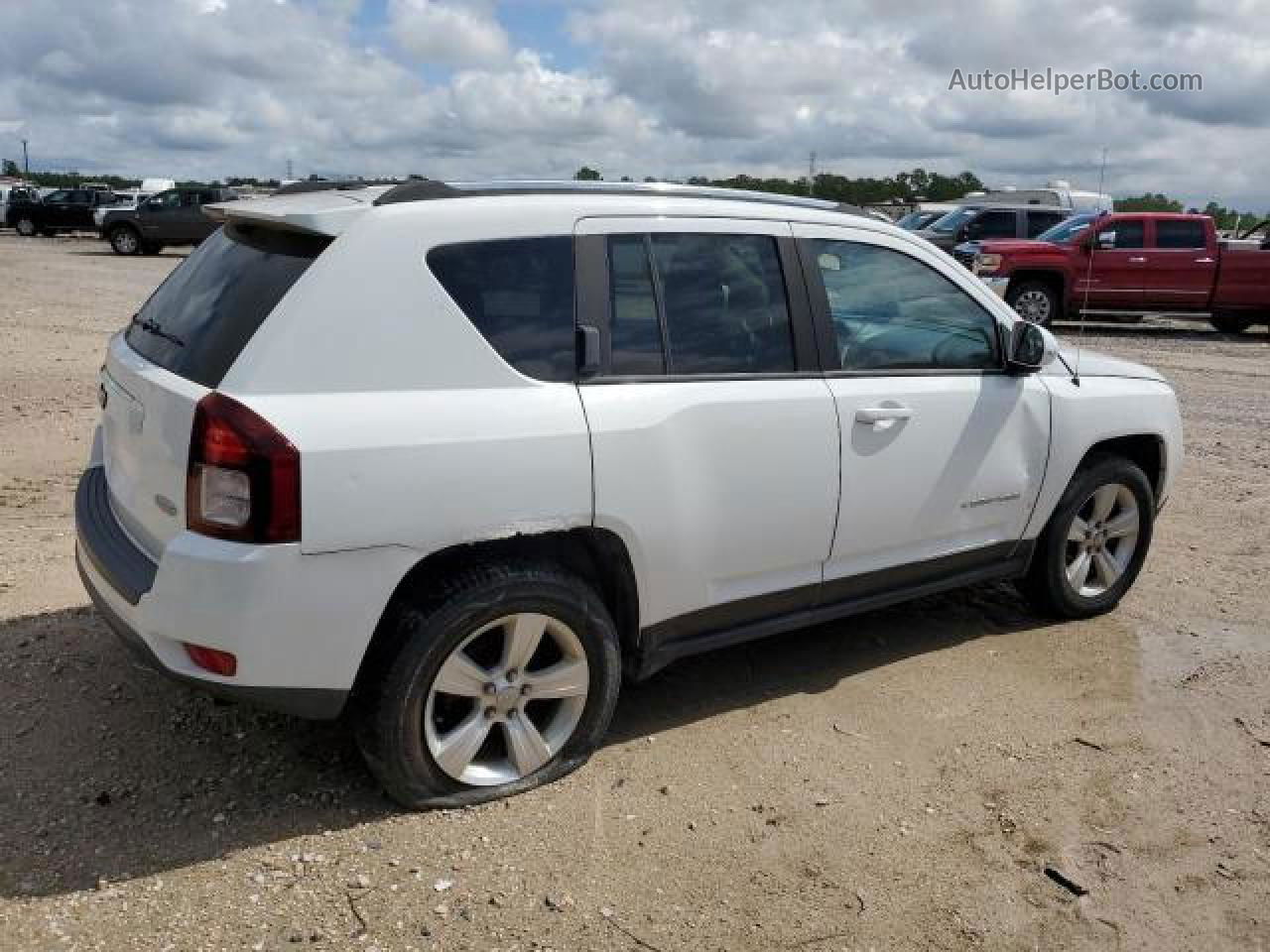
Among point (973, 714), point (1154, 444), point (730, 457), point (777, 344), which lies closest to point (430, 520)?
point (730, 457)

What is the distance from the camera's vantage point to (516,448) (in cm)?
304

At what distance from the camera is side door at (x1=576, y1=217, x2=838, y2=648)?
3.30 m

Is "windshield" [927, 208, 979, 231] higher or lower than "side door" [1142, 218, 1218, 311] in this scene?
higher

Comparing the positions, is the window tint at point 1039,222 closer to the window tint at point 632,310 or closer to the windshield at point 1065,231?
the windshield at point 1065,231

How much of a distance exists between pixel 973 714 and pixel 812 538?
95 cm

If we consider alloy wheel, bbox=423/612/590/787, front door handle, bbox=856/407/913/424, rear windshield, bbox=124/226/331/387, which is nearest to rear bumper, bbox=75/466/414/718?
alloy wheel, bbox=423/612/590/787

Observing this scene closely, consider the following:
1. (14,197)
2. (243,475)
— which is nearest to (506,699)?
(243,475)

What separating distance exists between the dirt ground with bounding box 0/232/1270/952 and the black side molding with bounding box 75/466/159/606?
674 millimetres

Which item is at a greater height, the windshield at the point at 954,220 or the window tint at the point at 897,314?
the windshield at the point at 954,220

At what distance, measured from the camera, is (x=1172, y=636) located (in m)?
4.81

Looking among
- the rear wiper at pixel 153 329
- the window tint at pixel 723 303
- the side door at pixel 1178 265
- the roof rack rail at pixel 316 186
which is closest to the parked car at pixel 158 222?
the side door at pixel 1178 265

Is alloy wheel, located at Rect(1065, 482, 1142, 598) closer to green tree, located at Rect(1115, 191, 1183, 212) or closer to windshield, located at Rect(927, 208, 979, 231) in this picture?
windshield, located at Rect(927, 208, 979, 231)

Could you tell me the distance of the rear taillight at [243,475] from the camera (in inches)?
107

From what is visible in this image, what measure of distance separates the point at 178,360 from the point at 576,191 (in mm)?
1280
